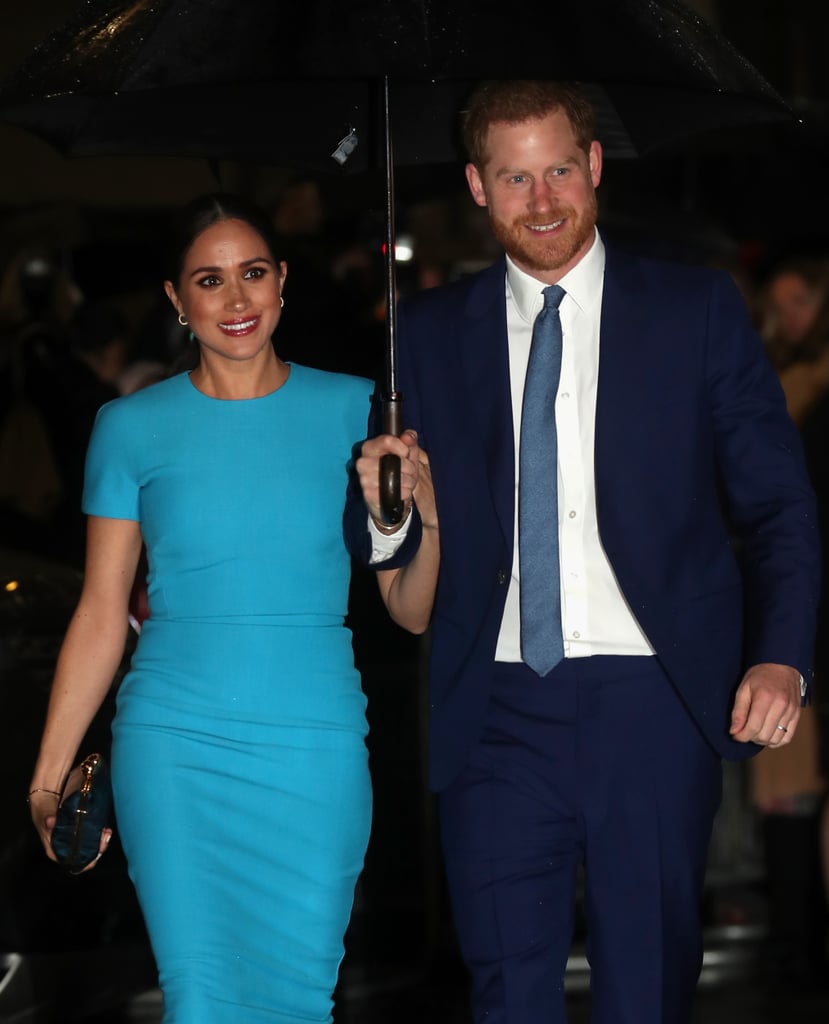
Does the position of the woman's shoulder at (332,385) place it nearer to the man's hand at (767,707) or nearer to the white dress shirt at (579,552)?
the white dress shirt at (579,552)

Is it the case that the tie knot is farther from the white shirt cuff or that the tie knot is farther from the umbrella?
the white shirt cuff

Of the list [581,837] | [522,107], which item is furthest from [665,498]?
[522,107]

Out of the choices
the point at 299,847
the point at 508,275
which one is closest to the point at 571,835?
the point at 299,847

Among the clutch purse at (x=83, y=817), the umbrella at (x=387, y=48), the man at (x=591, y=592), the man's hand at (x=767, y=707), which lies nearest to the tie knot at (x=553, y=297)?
the man at (x=591, y=592)

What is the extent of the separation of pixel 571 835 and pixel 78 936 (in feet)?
5.41

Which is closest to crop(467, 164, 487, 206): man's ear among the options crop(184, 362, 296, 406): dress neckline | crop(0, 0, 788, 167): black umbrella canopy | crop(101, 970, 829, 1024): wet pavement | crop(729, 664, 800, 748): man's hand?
crop(0, 0, 788, 167): black umbrella canopy

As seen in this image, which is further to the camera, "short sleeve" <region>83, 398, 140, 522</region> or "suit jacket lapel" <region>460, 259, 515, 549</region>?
"short sleeve" <region>83, 398, 140, 522</region>

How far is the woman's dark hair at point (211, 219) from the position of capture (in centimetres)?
421

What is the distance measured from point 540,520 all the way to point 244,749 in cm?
76

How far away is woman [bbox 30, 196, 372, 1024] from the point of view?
3.97m

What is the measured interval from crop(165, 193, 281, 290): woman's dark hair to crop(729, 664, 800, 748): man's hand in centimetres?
137

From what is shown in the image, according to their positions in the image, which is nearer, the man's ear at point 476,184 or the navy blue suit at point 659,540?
the navy blue suit at point 659,540

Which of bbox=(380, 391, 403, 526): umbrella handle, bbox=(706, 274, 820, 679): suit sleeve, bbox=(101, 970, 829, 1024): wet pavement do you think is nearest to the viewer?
bbox=(380, 391, 403, 526): umbrella handle

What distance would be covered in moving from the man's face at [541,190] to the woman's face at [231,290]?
1.74ft
